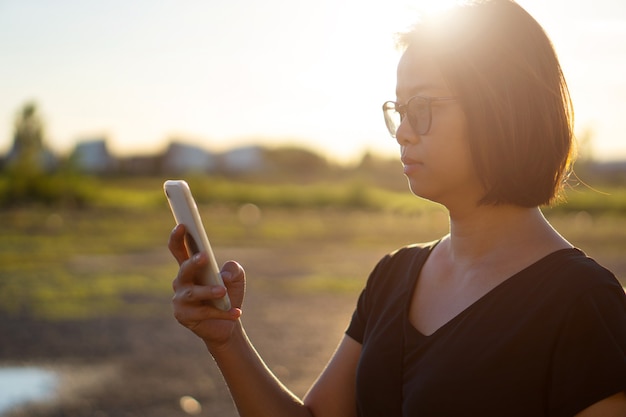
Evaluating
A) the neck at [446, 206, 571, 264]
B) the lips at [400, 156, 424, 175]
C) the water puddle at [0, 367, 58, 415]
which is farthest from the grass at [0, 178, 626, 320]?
the water puddle at [0, 367, 58, 415]

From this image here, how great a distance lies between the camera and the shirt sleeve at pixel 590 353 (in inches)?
64.4

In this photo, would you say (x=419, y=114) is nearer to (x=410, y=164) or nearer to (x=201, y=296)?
(x=410, y=164)

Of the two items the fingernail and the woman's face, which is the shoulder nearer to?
the woman's face

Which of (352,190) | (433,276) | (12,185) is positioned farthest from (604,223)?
(433,276)

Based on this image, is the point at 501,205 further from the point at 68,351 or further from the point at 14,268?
the point at 14,268

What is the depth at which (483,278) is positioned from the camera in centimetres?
194

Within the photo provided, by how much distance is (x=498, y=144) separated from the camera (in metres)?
1.87

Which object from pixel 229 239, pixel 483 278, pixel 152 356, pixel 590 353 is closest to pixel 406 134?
pixel 483 278

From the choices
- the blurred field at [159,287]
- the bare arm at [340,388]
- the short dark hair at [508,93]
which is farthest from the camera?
the blurred field at [159,287]

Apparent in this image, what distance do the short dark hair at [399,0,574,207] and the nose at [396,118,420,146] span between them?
0.45 feet

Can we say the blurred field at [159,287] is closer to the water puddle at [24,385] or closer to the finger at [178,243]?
the water puddle at [24,385]

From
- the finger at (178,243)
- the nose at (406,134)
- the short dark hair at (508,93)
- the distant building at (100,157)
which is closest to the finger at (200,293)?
the finger at (178,243)

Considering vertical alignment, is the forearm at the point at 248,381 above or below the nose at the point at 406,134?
below

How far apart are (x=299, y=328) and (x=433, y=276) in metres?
7.85
